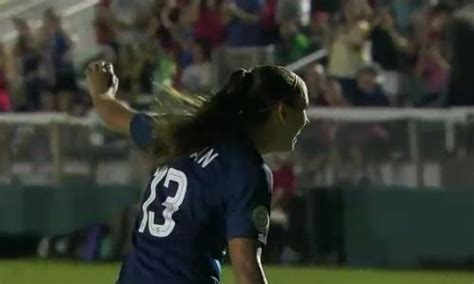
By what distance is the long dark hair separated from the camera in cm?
427

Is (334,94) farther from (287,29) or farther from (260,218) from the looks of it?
(260,218)

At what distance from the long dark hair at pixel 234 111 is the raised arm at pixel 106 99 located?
0.87 metres

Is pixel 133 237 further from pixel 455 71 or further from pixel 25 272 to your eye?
pixel 455 71

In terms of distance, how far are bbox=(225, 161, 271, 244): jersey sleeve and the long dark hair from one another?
13 centimetres

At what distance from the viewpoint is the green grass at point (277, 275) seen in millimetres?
11922

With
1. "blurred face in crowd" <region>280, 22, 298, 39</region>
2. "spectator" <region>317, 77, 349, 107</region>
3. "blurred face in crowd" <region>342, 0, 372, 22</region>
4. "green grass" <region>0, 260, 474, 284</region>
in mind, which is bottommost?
"green grass" <region>0, 260, 474, 284</region>

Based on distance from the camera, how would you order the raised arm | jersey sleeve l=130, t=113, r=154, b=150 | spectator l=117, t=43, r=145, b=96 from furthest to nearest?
spectator l=117, t=43, r=145, b=96 → the raised arm → jersey sleeve l=130, t=113, r=154, b=150

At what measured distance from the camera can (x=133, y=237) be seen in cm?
442

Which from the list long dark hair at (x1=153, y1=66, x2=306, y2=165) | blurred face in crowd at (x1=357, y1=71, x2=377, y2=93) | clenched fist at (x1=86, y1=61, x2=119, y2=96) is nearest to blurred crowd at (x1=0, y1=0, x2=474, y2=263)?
blurred face in crowd at (x1=357, y1=71, x2=377, y2=93)

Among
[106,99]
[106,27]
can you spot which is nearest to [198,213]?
[106,99]

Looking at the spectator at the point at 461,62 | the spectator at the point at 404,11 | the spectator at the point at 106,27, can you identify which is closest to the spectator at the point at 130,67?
the spectator at the point at 106,27

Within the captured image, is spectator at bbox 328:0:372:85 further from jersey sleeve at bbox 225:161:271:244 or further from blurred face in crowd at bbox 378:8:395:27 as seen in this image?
jersey sleeve at bbox 225:161:271:244

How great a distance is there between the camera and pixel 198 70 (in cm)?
1426

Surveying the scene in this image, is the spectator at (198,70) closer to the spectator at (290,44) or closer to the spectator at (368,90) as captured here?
the spectator at (290,44)
